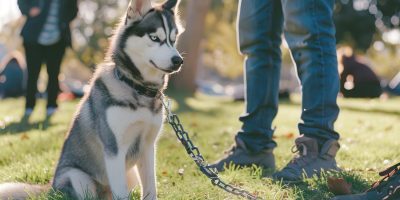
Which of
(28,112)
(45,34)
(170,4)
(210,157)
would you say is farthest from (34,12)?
Result: (170,4)

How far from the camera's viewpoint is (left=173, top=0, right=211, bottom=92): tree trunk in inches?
598

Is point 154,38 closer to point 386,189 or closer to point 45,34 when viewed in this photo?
point 386,189

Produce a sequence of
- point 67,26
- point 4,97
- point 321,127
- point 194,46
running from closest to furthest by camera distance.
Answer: point 321,127, point 67,26, point 4,97, point 194,46

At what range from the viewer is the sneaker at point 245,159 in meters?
3.54

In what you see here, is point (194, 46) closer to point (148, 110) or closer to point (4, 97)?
point (4, 97)

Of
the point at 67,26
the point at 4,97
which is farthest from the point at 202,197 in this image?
the point at 4,97

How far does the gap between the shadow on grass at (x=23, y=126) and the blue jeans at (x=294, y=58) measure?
3.01 metres

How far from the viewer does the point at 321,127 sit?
10.3ft

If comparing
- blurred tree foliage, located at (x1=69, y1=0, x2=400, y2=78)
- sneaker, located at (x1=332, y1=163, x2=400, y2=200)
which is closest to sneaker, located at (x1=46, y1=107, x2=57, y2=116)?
sneaker, located at (x1=332, y1=163, x2=400, y2=200)

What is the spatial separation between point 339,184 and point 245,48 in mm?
1314

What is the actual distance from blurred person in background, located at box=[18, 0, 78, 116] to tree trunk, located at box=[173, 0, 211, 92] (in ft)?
25.6

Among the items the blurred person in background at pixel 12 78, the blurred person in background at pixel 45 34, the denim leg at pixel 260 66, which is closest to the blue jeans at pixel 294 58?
the denim leg at pixel 260 66

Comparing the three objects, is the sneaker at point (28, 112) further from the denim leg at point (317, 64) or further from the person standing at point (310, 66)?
the denim leg at point (317, 64)

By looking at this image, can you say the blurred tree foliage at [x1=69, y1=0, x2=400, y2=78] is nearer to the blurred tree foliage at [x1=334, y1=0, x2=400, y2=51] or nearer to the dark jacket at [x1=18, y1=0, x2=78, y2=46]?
the blurred tree foliage at [x1=334, y1=0, x2=400, y2=51]
